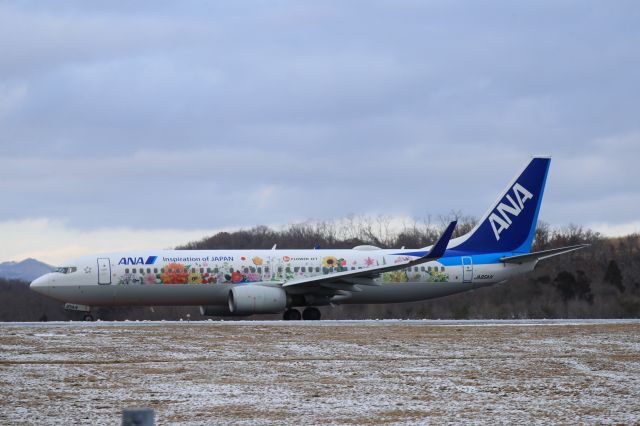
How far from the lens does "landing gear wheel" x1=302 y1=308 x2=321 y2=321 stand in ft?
139

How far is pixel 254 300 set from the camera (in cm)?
4031

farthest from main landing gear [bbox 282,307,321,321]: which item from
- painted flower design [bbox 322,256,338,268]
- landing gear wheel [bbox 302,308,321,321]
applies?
painted flower design [bbox 322,256,338,268]

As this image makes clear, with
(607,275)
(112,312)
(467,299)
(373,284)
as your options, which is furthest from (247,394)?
(112,312)

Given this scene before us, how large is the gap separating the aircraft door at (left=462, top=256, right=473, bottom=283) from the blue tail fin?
71 centimetres

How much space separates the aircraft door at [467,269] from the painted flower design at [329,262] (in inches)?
210

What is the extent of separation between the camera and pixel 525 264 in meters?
45.7

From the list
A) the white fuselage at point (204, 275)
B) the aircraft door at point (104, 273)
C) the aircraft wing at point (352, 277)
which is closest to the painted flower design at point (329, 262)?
the white fuselage at point (204, 275)

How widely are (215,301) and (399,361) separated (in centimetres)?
2192

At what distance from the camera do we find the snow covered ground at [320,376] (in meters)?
15.2

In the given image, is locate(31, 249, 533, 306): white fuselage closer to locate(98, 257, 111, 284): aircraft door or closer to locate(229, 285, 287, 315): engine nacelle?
locate(98, 257, 111, 284): aircraft door

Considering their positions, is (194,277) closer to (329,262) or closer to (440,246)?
(329,262)

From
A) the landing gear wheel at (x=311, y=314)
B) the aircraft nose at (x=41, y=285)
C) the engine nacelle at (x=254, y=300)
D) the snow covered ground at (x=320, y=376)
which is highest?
the aircraft nose at (x=41, y=285)

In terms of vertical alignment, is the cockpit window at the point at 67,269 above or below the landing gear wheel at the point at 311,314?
above

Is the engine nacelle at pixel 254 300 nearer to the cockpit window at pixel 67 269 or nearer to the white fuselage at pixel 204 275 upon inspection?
the white fuselage at pixel 204 275
